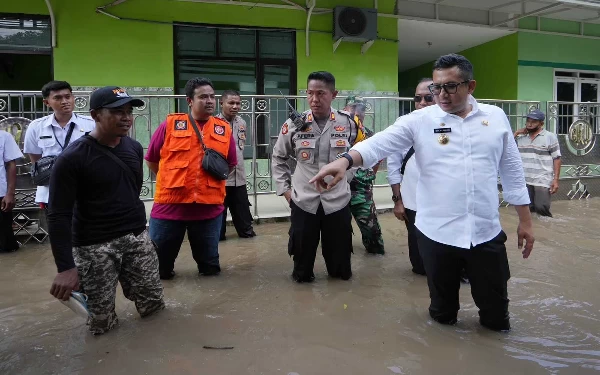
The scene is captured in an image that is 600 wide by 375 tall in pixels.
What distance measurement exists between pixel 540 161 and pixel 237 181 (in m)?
4.53

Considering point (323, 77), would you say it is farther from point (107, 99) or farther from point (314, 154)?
point (107, 99)

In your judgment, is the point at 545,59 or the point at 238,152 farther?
the point at 545,59

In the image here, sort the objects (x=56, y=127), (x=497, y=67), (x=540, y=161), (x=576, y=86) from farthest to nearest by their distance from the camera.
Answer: (x=576, y=86), (x=497, y=67), (x=540, y=161), (x=56, y=127)

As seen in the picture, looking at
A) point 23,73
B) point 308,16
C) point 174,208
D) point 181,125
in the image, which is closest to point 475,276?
point 174,208

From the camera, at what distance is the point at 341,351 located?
2.82m

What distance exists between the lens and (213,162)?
13.3ft

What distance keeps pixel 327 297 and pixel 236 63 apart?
253 inches

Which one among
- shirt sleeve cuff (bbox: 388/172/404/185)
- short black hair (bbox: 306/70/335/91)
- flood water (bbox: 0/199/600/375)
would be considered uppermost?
short black hair (bbox: 306/70/335/91)

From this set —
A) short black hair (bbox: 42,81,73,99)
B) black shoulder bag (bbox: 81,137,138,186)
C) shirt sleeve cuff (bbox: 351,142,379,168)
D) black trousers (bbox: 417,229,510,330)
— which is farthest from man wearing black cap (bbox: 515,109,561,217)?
short black hair (bbox: 42,81,73,99)

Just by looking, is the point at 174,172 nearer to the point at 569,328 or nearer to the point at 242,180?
the point at 242,180

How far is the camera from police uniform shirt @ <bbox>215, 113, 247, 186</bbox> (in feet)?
18.8

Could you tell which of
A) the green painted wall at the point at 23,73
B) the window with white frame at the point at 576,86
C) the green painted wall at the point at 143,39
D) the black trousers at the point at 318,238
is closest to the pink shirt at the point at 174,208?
the black trousers at the point at 318,238

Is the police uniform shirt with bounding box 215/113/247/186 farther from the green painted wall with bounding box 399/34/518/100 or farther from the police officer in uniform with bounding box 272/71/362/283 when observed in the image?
the green painted wall with bounding box 399/34/518/100

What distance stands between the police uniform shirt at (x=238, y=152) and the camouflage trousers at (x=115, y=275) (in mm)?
2439
